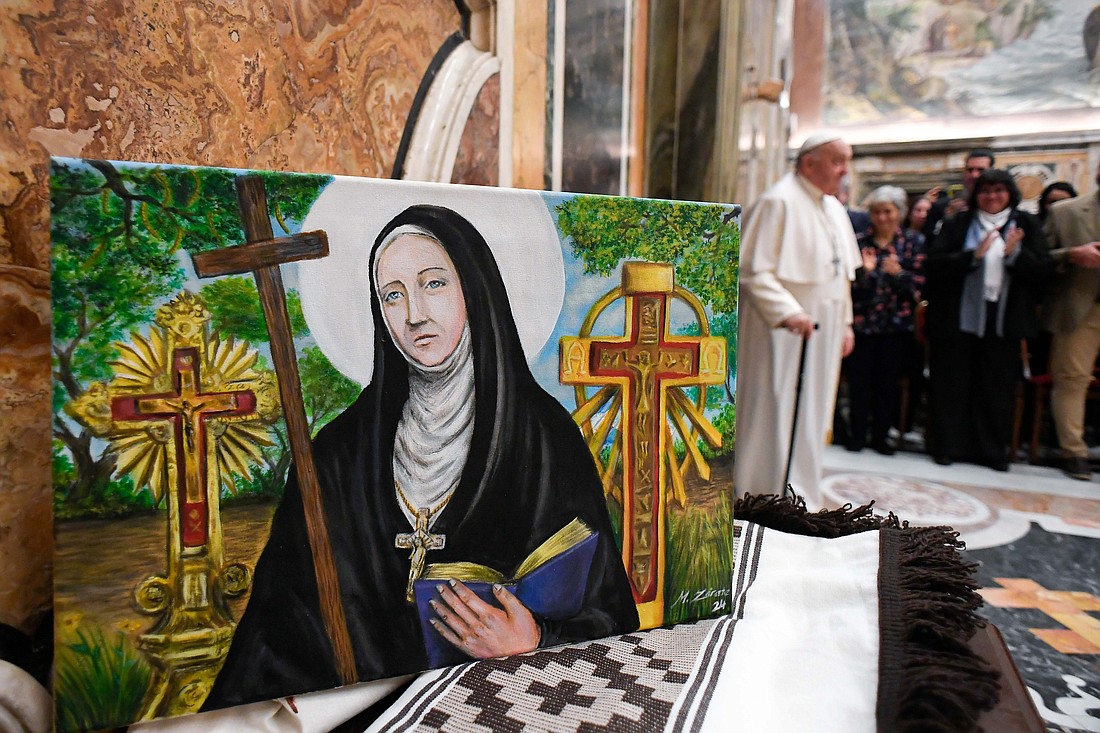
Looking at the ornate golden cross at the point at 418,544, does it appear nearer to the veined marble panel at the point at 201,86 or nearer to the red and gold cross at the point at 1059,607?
the veined marble panel at the point at 201,86

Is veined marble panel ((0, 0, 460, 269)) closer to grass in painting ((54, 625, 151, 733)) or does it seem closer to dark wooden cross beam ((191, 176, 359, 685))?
dark wooden cross beam ((191, 176, 359, 685))

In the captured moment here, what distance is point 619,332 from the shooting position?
3.39 ft

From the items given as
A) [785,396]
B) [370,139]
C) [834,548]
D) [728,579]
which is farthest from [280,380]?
[785,396]

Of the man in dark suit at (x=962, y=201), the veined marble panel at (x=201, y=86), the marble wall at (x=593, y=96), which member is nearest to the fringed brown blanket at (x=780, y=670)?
the veined marble panel at (x=201, y=86)

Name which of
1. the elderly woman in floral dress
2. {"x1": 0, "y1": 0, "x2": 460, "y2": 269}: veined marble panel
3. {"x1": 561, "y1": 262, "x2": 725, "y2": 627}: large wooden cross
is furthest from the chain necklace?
the elderly woman in floral dress

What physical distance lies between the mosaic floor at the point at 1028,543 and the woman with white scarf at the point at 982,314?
8.4 inches

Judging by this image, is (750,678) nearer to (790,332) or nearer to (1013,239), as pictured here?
(790,332)

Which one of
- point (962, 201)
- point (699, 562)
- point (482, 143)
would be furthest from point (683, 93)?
point (962, 201)

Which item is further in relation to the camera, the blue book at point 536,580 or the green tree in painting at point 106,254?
the blue book at point 536,580

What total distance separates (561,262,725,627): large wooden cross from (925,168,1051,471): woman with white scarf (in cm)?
347

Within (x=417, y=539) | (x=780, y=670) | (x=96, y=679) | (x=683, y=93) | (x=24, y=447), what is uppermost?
(x=683, y=93)

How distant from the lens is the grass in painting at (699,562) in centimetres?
108

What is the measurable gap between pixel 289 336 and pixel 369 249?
0.47 feet

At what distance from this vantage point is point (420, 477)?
923 millimetres
